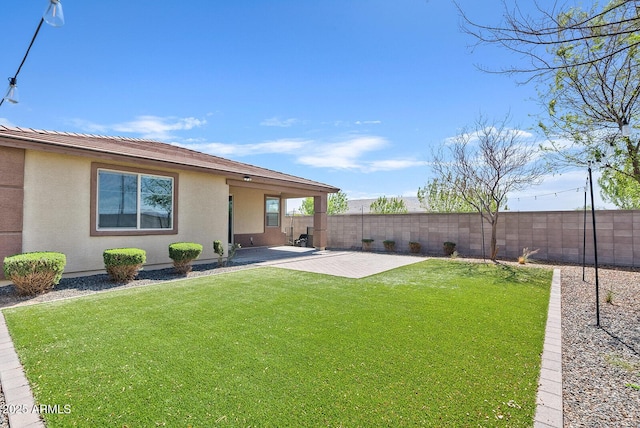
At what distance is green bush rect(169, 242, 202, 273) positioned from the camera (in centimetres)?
830

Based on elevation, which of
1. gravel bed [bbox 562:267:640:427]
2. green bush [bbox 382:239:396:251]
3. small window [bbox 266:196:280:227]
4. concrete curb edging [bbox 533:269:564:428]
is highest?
small window [bbox 266:196:280:227]

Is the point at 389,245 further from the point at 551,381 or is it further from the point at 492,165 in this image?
the point at 551,381

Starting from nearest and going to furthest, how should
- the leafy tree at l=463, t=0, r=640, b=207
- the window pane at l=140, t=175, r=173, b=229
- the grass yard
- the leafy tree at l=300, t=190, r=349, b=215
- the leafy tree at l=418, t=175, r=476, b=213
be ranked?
the grass yard
the leafy tree at l=463, t=0, r=640, b=207
the window pane at l=140, t=175, r=173, b=229
the leafy tree at l=418, t=175, r=476, b=213
the leafy tree at l=300, t=190, r=349, b=215

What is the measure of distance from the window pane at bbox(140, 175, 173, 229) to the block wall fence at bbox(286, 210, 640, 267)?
990 cm

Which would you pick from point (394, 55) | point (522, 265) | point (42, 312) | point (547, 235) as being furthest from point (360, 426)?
point (547, 235)

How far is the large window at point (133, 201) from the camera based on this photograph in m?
8.01

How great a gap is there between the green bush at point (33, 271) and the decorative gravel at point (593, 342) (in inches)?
7.9

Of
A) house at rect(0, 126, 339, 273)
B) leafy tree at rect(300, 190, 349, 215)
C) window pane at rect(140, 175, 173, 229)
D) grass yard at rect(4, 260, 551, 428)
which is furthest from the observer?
leafy tree at rect(300, 190, 349, 215)

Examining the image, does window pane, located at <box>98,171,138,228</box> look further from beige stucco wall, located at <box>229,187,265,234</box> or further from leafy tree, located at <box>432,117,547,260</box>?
leafy tree, located at <box>432,117,547,260</box>

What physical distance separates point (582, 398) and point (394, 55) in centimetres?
913

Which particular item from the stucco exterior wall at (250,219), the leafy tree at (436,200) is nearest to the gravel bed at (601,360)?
the stucco exterior wall at (250,219)

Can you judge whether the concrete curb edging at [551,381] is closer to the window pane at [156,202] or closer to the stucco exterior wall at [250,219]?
the window pane at [156,202]

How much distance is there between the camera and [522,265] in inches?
425

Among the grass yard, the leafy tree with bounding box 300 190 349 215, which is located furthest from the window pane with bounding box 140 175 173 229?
the leafy tree with bounding box 300 190 349 215
